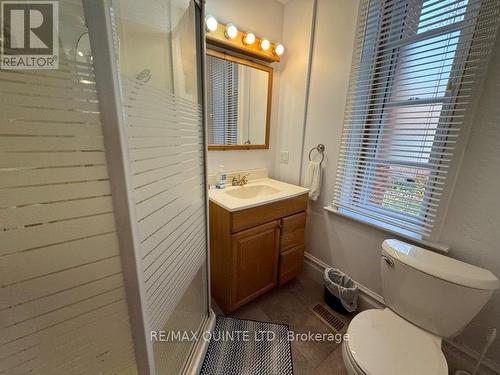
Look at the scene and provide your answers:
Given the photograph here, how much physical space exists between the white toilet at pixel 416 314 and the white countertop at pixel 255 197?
699 mm

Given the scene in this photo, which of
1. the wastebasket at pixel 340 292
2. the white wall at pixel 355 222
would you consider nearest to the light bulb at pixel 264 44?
the white wall at pixel 355 222

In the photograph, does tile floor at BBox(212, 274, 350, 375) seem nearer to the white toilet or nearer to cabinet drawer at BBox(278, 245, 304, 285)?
cabinet drawer at BBox(278, 245, 304, 285)

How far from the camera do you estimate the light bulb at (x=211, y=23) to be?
4.44 ft

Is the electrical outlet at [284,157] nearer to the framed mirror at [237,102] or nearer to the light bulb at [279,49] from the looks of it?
the framed mirror at [237,102]

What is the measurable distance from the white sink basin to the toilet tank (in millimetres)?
918

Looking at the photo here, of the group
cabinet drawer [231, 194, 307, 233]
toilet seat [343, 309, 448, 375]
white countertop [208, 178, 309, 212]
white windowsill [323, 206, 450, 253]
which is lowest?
toilet seat [343, 309, 448, 375]

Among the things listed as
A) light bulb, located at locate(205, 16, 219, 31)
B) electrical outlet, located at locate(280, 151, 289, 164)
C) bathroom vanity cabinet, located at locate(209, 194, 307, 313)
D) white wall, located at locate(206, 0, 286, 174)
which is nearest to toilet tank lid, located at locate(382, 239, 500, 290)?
bathroom vanity cabinet, located at locate(209, 194, 307, 313)

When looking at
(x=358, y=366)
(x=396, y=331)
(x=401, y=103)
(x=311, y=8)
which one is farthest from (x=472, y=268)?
(x=311, y=8)

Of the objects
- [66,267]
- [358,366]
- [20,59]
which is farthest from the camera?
[358,366]

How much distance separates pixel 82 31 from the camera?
45 centimetres

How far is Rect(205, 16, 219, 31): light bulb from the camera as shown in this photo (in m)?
1.35

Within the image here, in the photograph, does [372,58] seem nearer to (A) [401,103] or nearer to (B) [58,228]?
(A) [401,103]

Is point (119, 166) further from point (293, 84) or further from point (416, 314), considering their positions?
point (293, 84)

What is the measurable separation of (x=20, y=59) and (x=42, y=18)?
0.33ft
